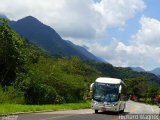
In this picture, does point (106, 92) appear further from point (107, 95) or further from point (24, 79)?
point (24, 79)

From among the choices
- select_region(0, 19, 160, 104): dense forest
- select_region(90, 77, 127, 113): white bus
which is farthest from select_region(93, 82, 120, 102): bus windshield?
select_region(0, 19, 160, 104): dense forest

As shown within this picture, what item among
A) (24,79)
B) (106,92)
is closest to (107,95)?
(106,92)

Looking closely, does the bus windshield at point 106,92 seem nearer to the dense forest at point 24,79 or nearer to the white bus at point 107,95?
the white bus at point 107,95

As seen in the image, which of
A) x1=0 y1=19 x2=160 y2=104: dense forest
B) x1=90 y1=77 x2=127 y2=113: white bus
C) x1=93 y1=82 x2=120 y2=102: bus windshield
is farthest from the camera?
x1=0 y1=19 x2=160 y2=104: dense forest

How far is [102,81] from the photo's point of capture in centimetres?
3691

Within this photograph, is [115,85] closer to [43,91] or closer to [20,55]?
[43,91]

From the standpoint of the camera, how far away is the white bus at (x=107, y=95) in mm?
35616

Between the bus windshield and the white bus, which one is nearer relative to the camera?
the white bus

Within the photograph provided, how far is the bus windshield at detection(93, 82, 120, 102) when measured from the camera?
35.9 m

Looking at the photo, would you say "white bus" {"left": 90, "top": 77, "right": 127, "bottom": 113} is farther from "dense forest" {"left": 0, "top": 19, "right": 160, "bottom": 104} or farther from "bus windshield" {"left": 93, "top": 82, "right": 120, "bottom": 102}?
"dense forest" {"left": 0, "top": 19, "right": 160, "bottom": 104}

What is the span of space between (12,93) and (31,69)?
971 cm

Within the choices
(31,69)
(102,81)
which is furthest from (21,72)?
(102,81)

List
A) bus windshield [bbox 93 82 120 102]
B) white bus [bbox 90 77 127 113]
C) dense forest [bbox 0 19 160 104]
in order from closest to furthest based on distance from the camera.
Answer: white bus [bbox 90 77 127 113]
bus windshield [bbox 93 82 120 102]
dense forest [bbox 0 19 160 104]

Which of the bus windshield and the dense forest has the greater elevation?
the dense forest
